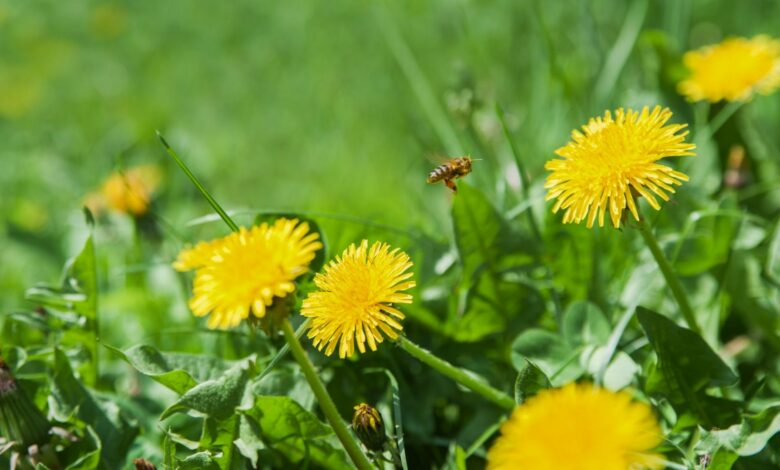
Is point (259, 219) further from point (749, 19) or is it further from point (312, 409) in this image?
point (749, 19)

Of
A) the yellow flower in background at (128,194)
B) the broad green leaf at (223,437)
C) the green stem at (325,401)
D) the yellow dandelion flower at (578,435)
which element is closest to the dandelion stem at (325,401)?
the green stem at (325,401)

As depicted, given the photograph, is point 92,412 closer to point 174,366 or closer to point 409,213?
point 174,366

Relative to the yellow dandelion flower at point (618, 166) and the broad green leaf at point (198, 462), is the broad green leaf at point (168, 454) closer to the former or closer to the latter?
the broad green leaf at point (198, 462)

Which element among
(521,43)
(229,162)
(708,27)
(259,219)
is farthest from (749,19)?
(259,219)

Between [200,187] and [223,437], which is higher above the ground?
[200,187]

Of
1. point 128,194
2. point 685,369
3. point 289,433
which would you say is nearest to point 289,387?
point 289,433

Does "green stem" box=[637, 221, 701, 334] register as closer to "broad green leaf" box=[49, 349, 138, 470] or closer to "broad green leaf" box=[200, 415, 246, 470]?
"broad green leaf" box=[200, 415, 246, 470]

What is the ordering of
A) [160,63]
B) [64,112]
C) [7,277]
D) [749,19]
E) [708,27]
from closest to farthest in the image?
[7,277] < [749,19] < [708,27] < [64,112] < [160,63]
